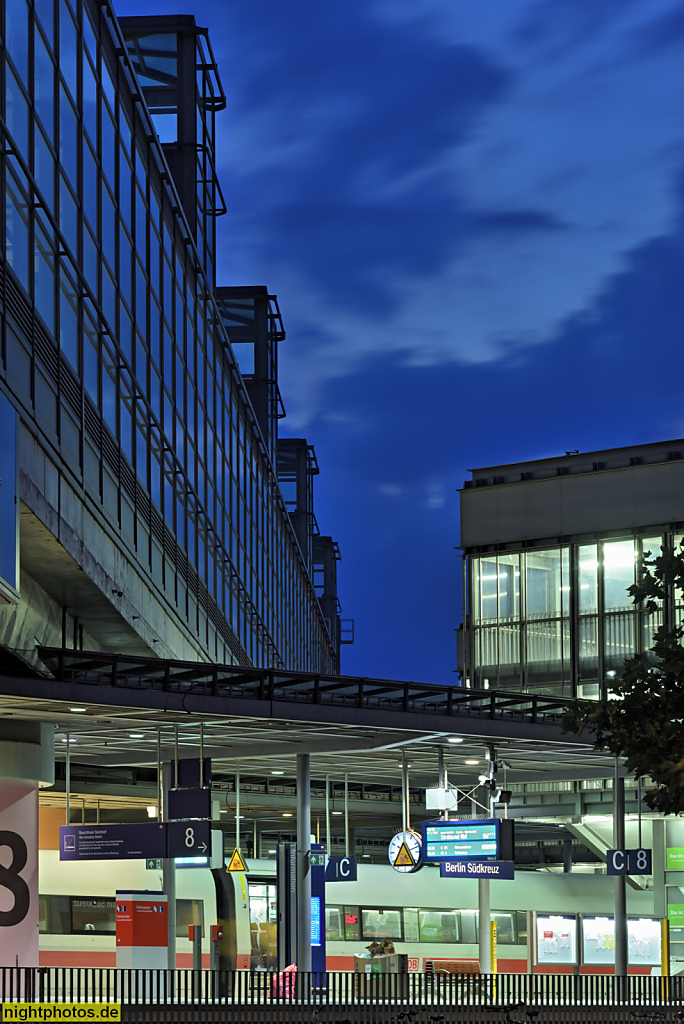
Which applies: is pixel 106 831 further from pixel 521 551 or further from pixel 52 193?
pixel 521 551

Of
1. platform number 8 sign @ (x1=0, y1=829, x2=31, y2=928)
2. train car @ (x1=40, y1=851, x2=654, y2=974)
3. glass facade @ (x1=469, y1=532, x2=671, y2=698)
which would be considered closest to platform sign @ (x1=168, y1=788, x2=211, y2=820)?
platform number 8 sign @ (x1=0, y1=829, x2=31, y2=928)

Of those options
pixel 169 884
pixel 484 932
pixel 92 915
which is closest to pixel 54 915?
pixel 92 915

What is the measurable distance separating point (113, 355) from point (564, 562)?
2727cm

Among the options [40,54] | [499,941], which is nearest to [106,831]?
[40,54]

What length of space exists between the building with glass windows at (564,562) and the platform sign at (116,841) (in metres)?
26.5

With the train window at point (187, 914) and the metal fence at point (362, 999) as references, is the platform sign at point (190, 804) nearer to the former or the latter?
the metal fence at point (362, 999)

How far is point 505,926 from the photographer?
43.2 metres

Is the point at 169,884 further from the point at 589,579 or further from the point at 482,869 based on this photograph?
the point at 589,579

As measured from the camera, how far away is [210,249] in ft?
149

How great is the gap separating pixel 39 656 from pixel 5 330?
5.43m

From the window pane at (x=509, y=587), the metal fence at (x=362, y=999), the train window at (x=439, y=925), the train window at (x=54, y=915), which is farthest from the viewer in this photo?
the window pane at (x=509, y=587)

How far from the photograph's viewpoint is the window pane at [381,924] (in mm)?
41688

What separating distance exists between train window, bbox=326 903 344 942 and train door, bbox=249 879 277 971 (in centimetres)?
160

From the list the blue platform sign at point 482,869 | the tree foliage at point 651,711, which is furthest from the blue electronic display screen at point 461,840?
the tree foliage at point 651,711
